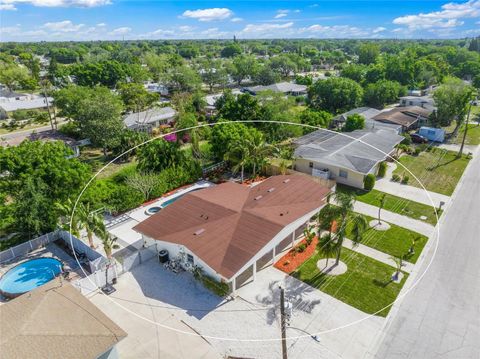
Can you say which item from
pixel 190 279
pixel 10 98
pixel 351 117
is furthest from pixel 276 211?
pixel 10 98

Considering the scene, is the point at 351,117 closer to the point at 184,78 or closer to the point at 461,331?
the point at 461,331

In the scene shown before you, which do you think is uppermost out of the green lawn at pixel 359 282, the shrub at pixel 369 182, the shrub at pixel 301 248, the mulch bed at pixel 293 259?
the shrub at pixel 369 182

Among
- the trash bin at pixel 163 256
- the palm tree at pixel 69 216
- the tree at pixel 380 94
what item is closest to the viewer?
the trash bin at pixel 163 256

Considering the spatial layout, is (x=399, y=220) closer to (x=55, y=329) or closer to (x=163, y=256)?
(x=163, y=256)

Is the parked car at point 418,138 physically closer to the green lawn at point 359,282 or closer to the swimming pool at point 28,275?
the green lawn at point 359,282

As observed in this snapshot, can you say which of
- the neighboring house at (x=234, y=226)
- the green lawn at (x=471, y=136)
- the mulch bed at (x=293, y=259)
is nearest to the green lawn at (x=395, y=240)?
the mulch bed at (x=293, y=259)

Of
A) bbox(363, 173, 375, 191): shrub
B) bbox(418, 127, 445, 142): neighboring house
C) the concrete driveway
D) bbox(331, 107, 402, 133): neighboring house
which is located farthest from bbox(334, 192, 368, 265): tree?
bbox(418, 127, 445, 142): neighboring house

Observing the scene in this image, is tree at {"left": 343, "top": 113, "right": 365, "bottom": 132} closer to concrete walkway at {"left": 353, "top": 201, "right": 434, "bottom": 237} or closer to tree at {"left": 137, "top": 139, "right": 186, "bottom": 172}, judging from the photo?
concrete walkway at {"left": 353, "top": 201, "right": 434, "bottom": 237}
